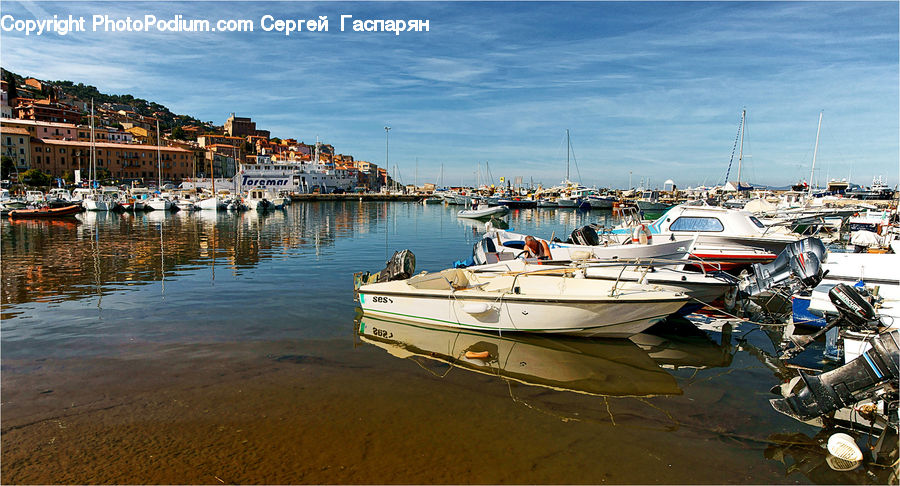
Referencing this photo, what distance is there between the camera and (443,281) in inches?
409

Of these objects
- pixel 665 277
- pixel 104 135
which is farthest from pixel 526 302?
pixel 104 135

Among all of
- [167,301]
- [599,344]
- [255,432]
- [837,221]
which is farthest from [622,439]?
[837,221]

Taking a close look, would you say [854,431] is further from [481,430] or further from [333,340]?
[333,340]

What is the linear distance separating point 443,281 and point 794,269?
7499 mm

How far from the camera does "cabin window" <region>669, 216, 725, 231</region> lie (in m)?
16.5

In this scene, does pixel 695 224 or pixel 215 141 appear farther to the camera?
pixel 215 141

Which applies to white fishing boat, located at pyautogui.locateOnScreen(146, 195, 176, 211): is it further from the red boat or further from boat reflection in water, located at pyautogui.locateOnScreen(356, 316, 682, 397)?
boat reflection in water, located at pyautogui.locateOnScreen(356, 316, 682, 397)

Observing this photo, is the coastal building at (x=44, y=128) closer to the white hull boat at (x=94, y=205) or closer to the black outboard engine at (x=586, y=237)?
the white hull boat at (x=94, y=205)

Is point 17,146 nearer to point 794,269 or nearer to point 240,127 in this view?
point 240,127

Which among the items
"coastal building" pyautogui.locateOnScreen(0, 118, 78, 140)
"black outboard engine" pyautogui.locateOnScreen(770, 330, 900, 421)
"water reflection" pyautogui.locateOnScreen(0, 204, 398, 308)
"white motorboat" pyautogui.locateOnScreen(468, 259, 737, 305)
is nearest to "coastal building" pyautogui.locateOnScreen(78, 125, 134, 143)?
"coastal building" pyautogui.locateOnScreen(0, 118, 78, 140)

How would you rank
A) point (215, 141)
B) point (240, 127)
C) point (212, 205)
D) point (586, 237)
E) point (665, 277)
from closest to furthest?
point (665, 277), point (586, 237), point (212, 205), point (215, 141), point (240, 127)

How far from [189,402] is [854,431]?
8518mm

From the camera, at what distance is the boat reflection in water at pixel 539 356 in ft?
25.0

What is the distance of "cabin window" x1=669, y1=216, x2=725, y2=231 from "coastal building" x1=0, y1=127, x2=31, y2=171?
4014 inches
